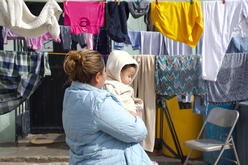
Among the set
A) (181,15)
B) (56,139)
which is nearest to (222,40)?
(181,15)

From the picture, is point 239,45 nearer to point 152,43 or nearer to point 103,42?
point 152,43

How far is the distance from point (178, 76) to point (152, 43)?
1.43 metres

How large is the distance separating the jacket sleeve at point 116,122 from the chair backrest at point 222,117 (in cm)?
270

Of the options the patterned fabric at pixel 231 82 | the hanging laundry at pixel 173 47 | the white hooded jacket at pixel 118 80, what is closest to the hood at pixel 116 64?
the white hooded jacket at pixel 118 80

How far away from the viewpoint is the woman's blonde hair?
4.22ft

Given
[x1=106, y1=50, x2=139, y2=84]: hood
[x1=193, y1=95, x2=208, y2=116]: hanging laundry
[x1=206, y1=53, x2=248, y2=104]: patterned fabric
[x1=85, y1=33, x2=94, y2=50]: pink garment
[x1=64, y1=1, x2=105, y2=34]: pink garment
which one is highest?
[x1=64, y1=1, x2=105, y2=34]: pink garment

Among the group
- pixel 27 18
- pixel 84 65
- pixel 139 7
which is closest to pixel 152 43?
pixel 139 7

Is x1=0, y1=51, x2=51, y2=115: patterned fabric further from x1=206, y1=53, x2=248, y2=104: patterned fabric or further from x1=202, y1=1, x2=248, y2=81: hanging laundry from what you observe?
x1=206, y1=53, x2=248, y2=104: patterned fabric

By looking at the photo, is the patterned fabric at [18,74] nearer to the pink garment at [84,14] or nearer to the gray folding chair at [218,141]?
the pink garment at [84,14]

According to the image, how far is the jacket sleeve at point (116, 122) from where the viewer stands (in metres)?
1.21

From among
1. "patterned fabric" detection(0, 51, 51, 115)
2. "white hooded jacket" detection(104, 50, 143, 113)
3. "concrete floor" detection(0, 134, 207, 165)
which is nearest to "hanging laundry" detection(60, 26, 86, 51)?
"patterned fabric" detection(0, 51, 51, 115)

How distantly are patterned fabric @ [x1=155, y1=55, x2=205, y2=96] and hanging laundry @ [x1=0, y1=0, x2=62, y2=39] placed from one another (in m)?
1.52

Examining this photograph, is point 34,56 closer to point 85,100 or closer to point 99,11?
point 99,11

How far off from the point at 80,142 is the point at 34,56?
8.63 feet
